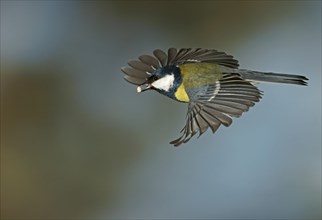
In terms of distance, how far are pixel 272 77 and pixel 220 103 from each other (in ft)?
0.29

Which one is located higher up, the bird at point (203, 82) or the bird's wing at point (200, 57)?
the bird's wing at point (200, 57)

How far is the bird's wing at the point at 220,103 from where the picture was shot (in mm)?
705

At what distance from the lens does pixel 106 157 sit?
6.26 feet

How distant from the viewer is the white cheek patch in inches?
31.4

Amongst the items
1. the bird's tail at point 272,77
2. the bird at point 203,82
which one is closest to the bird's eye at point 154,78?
the bird at point 203,82

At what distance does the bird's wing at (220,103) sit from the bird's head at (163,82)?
4 centimetres

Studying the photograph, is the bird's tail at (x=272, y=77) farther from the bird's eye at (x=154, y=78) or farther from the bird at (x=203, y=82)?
the bird's eye at (x=154, y=78)

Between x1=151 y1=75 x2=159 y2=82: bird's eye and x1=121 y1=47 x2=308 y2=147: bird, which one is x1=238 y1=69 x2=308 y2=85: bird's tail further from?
x1=151 y1=75 x2=159 y2=82: bird's eye

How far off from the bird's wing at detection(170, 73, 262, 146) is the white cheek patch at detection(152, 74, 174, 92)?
0.04m

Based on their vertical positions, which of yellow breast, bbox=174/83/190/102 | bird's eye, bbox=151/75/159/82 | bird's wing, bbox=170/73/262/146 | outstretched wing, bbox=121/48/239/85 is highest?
outstretched wing, bbox=121/48/239/85

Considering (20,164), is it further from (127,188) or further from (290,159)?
(290,159)

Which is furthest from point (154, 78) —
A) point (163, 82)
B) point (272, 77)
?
point (272, 77)

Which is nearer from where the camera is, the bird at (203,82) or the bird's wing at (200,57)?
the bird at (203,82)

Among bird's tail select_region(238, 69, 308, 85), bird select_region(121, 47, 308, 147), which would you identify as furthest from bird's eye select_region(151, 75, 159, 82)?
bird's tail select_region(238, 69, 308, 85)
